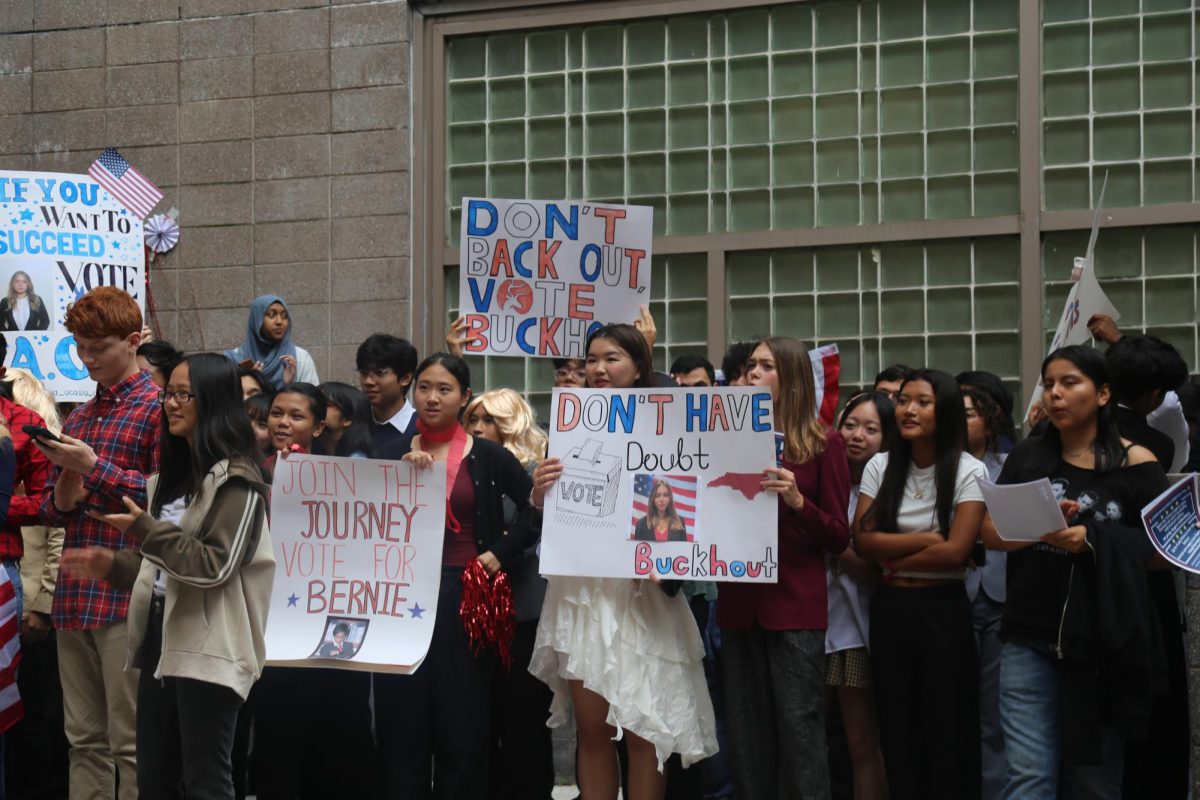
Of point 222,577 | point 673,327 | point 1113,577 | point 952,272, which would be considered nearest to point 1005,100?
point 952,272

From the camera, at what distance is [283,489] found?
6500 mm

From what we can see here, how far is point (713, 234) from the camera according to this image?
374 inches

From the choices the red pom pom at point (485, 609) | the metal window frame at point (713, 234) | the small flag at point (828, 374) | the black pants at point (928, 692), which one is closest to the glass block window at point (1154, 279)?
the metal window frame at point (713, 234)

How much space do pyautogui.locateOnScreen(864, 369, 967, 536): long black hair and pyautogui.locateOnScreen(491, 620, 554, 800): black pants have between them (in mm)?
1656

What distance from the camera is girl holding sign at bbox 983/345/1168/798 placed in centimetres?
558

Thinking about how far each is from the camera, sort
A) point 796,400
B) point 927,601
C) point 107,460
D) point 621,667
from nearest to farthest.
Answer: point 621,667 → point 927,601 → point 796,400 → point 107,460

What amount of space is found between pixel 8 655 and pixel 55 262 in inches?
113

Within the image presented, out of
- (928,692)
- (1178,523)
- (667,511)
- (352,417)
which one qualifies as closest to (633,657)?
(667,511)

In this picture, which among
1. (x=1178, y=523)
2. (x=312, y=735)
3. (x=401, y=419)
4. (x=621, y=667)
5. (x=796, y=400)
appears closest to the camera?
(x=1178, y=523)

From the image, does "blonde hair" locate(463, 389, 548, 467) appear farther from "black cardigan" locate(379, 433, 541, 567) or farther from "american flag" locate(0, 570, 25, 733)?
"american flag" locate(0, 570, 25, 733)

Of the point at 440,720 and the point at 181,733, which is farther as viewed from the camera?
the point at 440,720

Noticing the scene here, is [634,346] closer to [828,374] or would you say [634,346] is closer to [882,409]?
[882,409]

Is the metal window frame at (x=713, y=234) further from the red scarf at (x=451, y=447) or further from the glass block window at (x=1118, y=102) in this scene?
the red scarf at (x=451, y=447)

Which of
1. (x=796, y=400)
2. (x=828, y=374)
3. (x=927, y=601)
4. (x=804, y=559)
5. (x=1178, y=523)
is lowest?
(x=927, y=601)
